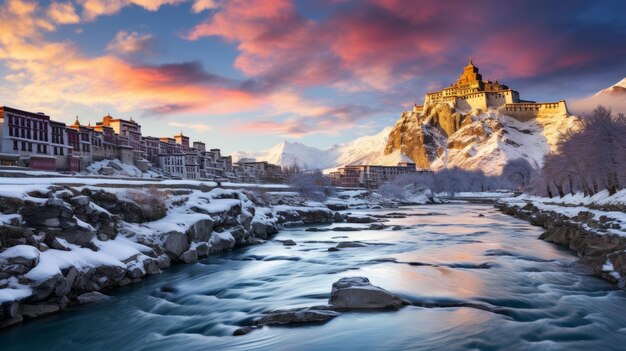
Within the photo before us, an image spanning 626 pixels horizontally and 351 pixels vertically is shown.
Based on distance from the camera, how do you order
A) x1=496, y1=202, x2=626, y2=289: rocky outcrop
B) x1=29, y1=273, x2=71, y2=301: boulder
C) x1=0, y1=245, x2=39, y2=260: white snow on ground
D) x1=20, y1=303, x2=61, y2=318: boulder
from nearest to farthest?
1. x1=20, y1=303, x2=61, y2=318: boulder
2. x1=29, y1=273, x2=71, y2=301: boulder
3. x1=0, y1=245, x2=39, y2=260: white snow on ground
4. x1=496, y1=202, x2=626, y2=289: rocky outcrop

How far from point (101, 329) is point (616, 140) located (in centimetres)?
4890

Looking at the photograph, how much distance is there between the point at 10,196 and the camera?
20641mm

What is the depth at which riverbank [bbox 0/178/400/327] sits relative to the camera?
56.0 feet

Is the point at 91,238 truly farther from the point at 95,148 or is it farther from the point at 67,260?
the point at 95,148

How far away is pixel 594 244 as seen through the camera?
82.6ft

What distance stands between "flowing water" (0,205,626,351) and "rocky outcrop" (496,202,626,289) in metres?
0.88

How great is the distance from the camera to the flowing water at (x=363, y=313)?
45.9 feet

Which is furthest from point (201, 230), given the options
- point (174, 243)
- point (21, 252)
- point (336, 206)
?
point (336, 206)

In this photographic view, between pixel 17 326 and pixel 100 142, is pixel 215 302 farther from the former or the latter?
pixel 100 142

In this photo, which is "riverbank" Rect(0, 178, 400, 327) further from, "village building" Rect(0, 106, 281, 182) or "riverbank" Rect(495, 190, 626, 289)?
"village building" Rect(0, 106, 281, 182)

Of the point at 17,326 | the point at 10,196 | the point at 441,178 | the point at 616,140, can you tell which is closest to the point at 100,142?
the point at 10,196

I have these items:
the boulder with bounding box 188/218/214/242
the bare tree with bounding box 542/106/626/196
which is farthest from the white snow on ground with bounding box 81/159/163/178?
the bare tree with bounding box 542/106/626/196

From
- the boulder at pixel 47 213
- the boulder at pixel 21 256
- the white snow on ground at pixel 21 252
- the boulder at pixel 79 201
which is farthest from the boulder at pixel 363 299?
the boulder at pixel 79 201

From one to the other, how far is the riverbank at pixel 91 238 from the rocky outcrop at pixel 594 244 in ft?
→ 81.8
